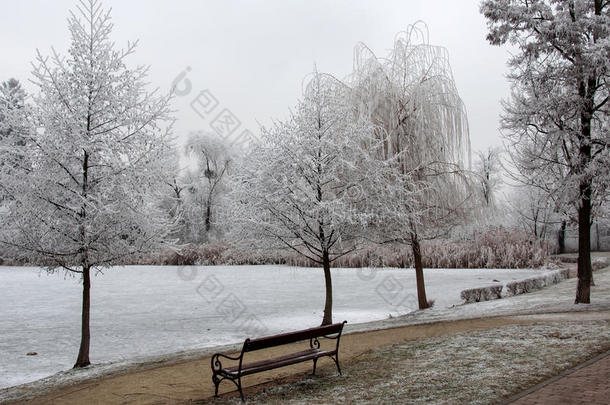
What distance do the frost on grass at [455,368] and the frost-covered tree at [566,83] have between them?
4071 millimetres

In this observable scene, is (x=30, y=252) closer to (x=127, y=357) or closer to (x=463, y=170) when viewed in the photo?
(x=127, y=357)

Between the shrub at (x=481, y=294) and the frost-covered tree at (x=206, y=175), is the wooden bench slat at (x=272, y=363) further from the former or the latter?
the frost-covered tree at (x=206, y=175)

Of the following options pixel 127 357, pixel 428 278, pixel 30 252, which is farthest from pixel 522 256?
pixel 30 252

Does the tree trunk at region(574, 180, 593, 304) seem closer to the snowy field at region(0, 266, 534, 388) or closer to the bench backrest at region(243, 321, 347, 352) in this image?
the snowy field at region(0, 266, 534, 388)

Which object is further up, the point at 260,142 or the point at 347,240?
the point at 260,142

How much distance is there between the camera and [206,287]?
24.4m

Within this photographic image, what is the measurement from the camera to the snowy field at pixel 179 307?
1245 centimetres

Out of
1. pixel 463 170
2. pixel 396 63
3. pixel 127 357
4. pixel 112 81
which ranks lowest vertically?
pixel 127 357

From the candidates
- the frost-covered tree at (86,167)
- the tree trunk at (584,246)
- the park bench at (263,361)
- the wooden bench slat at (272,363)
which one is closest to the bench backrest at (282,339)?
the park bench at (263,361)

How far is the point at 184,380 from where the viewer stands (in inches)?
330

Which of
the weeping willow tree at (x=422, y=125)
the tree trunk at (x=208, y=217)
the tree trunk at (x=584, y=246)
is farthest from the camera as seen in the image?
the tree trunk at (x=208, y=217)

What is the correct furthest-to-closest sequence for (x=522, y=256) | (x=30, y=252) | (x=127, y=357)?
(x=522, y=256) → (x=127, y=357) → (x=30, y=252)

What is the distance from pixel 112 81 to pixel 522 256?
25.1 metres

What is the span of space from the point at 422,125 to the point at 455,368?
10664 millimetres
